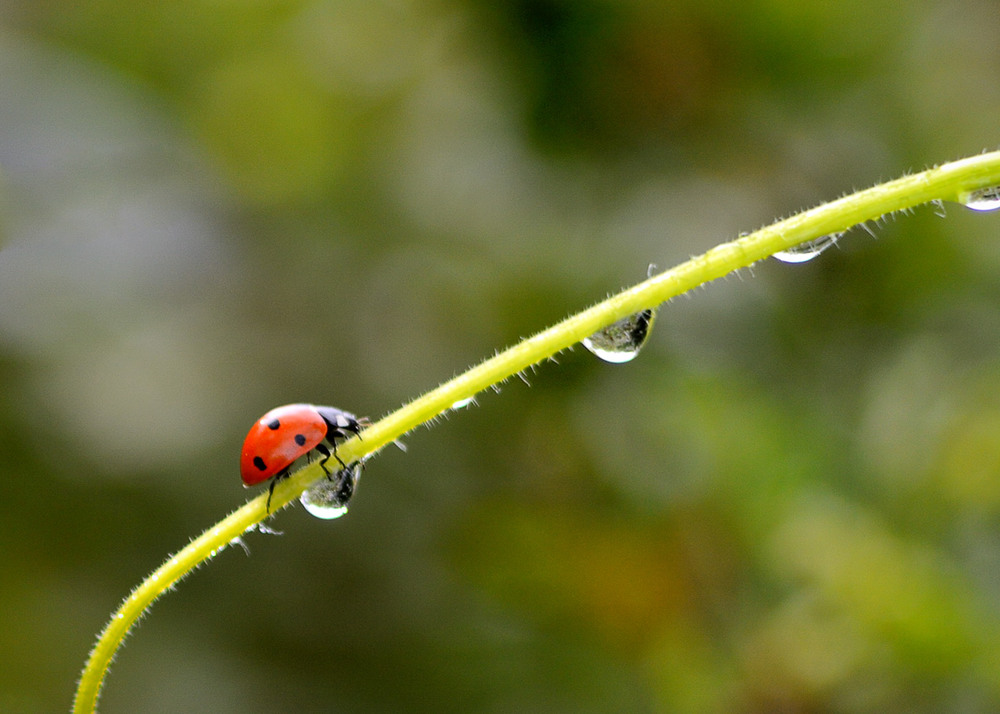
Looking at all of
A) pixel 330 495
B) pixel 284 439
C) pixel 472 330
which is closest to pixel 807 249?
pixel 330 495

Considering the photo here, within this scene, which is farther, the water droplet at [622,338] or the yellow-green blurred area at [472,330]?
the yellow-green blurred area at [472,330]

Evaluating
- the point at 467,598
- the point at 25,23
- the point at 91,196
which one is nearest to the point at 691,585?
the point at 467,598

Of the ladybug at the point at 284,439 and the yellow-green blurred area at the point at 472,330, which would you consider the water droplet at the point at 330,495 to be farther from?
the yellow-green blurred area at the point at 472,330

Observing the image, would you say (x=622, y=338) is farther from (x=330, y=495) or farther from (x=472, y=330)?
(x=472, y=330)

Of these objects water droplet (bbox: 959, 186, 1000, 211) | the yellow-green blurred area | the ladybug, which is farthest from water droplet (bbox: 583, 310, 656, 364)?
the yellow-green blurred area

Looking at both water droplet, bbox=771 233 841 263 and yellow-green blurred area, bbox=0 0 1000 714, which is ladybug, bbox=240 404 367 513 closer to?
water droplet, bbox=771 233 841 263

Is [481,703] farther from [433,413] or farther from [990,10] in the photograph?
[990,10]

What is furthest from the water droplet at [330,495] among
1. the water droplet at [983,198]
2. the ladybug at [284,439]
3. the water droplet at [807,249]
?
the water droplet at [983,198]
